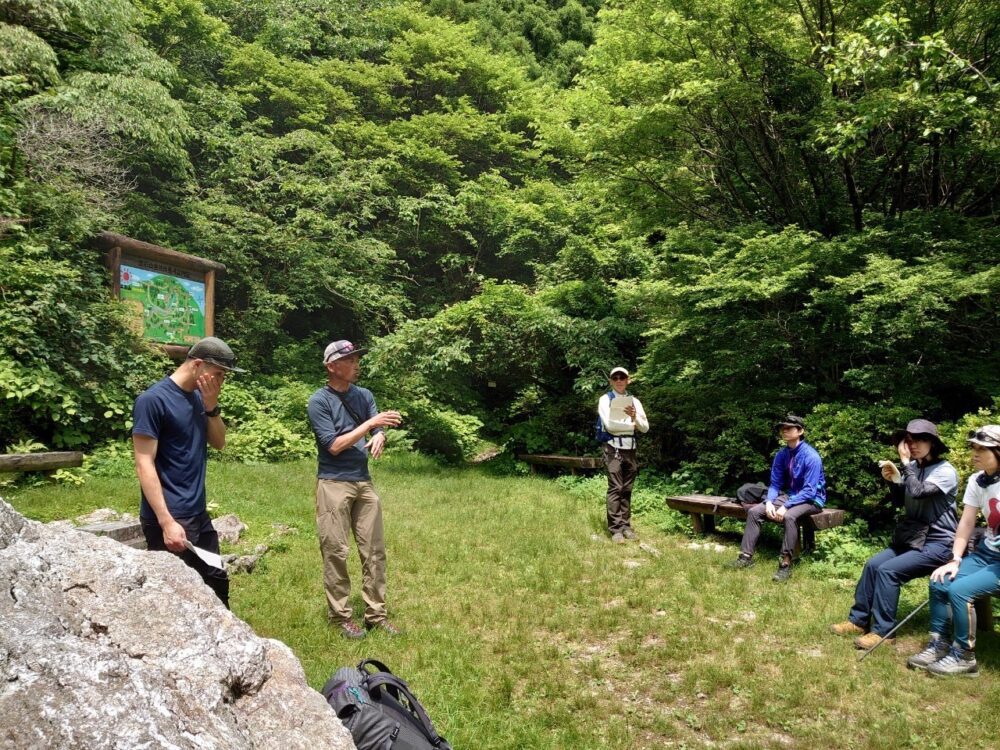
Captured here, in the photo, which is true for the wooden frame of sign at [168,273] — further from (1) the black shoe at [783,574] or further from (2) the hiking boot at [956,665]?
(2) the hiking boot at [956,665]

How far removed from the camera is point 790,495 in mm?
7004

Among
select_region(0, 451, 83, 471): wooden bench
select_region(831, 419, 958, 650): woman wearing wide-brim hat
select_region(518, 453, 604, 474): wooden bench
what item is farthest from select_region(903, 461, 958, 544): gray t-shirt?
select_region(0, 451, 83, 471): wooden bench

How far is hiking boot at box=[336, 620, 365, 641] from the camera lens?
16.3 ft

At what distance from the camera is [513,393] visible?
56.2 feet

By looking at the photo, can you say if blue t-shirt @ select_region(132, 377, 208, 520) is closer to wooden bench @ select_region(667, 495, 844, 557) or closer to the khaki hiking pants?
the khaki hiking pants

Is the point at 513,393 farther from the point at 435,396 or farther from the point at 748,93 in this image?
the point at 748,93

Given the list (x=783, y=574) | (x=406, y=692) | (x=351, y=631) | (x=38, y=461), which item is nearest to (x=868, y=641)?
(x=783, y=574)

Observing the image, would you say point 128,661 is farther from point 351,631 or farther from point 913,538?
point 913,538

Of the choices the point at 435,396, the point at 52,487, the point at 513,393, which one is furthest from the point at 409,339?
the point at 52,487

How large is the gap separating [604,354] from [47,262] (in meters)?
10.1

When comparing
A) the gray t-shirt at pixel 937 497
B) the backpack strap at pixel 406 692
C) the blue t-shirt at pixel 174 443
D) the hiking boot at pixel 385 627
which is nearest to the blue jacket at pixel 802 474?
the gray t-shirt at pixel 937 497

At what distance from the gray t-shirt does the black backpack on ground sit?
4279mm

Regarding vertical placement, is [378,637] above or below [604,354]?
below

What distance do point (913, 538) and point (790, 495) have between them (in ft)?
5.74
